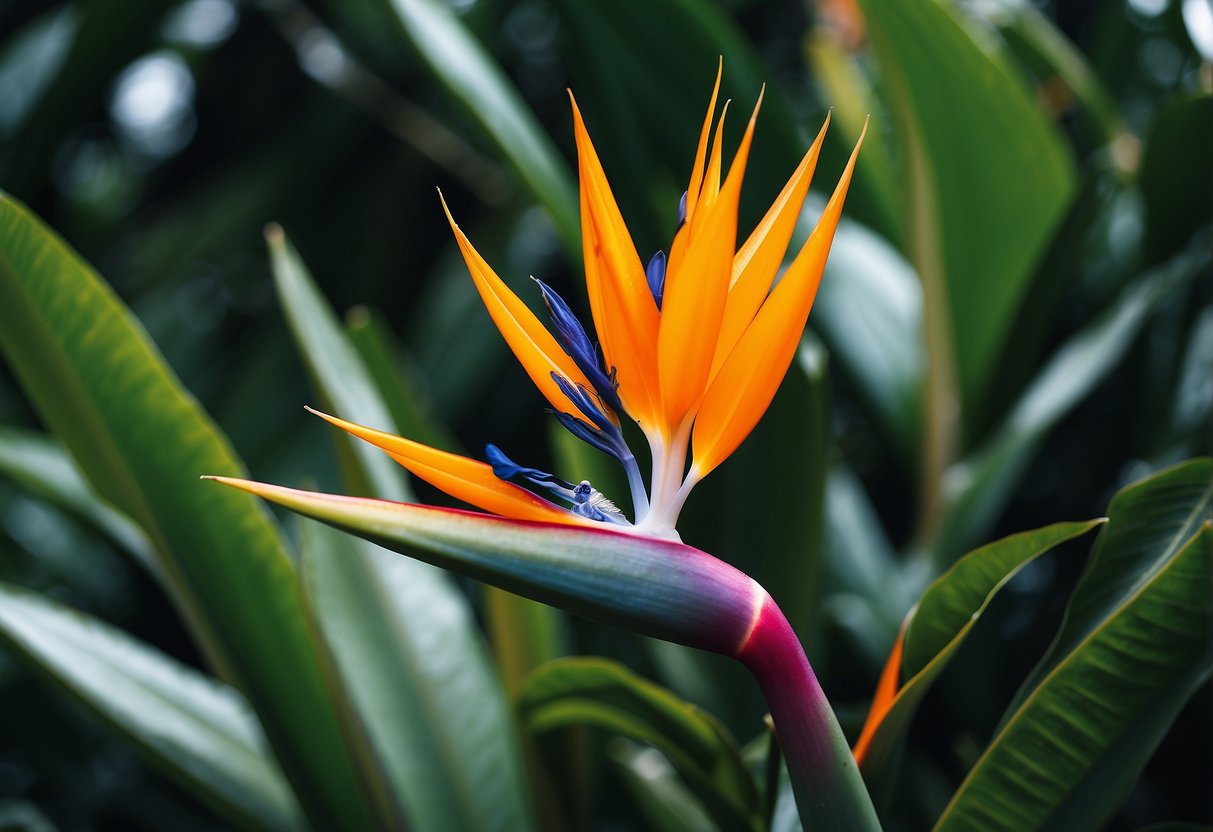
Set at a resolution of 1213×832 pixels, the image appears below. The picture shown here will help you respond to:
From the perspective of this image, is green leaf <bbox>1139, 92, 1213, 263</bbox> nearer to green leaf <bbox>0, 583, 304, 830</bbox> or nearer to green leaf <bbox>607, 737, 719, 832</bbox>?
green leaf <bbox>607, 737, 719, 832</bbox>

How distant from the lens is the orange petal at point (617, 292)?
0.86 ft

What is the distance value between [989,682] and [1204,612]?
0.32m

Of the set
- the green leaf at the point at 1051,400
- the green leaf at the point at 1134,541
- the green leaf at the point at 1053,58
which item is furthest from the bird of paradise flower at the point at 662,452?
the green leaf at the point at 1053,58

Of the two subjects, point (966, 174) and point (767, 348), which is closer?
point (767, 348)

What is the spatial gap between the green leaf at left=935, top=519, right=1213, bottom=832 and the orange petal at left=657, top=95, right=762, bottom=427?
148 mm

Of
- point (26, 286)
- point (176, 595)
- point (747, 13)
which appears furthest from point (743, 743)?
point (747, 13)

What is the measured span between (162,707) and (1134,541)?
409mm

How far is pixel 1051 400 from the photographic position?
0.55 meters

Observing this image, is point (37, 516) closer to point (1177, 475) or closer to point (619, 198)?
point (619, 198)

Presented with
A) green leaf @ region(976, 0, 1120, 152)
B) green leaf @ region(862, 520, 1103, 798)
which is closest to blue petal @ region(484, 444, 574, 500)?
green leaf @ region(862, 520, 1103, 798)

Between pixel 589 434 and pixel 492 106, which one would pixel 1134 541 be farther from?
pixel 492 106

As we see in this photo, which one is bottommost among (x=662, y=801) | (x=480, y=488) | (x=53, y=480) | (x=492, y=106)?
(x=662, y=801)

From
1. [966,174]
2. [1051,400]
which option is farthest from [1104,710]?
[966,174]

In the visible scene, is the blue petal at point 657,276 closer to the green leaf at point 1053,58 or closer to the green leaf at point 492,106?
the green leaf at point 492,106
